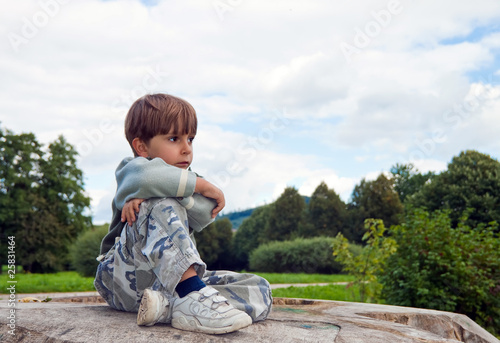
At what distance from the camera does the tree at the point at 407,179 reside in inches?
1708

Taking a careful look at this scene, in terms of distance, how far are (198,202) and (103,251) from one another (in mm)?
759

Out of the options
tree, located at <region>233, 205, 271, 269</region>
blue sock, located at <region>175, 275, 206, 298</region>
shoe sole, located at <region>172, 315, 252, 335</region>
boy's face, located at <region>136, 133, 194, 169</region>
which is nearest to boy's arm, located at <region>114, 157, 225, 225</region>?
boy's face, located at <region>136, 133, 194, 169</region>

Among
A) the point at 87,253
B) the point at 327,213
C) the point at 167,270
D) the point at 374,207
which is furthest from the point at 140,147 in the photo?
the point at 374,207

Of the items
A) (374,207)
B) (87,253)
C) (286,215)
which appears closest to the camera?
(87,253)

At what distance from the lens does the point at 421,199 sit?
24.5 metres

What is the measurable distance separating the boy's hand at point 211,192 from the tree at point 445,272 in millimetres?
4061

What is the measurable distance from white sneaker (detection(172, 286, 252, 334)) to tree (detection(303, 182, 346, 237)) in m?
28.7

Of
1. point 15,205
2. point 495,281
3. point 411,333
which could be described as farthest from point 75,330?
point 15,205

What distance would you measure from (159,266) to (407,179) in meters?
45.3

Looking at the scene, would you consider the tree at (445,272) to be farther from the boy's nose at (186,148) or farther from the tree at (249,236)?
the tree at (249,236)

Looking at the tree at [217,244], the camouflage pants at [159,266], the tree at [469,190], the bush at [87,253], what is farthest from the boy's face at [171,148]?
the tree at [217,244]

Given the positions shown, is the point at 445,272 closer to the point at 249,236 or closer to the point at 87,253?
the point at 87,253

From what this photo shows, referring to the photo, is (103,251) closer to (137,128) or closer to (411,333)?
(137,128)

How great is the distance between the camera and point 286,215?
31.3 meters
